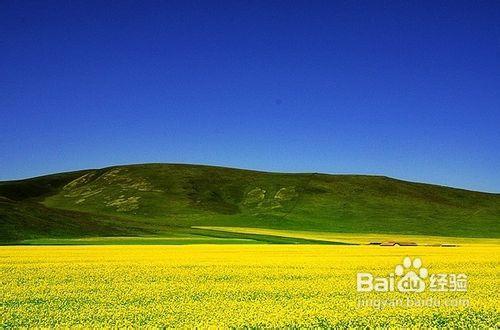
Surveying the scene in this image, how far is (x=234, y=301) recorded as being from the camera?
24609 millimetres

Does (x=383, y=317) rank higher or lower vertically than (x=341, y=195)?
lower

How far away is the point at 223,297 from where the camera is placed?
25.9 m

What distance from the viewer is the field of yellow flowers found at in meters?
20.2

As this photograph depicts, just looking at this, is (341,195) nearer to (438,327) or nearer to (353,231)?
(353,231)

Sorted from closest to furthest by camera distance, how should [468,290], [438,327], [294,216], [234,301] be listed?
[438,327], [234,301], [468,290], [294,216]

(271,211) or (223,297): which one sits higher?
(271,211)

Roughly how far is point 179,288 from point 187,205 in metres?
152

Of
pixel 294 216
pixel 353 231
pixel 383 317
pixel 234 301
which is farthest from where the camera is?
pixel 294 216

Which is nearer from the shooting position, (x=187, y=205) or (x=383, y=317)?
(x=383, y=317)

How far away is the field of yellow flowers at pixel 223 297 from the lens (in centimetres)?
2025

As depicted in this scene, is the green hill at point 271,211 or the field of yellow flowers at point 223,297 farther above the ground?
the green hill at point 271,211

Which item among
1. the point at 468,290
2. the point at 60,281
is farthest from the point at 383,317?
the point at 60,281

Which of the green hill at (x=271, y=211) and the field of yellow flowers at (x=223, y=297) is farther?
the green hill at (x=271, y=211)

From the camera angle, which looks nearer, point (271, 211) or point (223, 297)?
point (223, 297)
